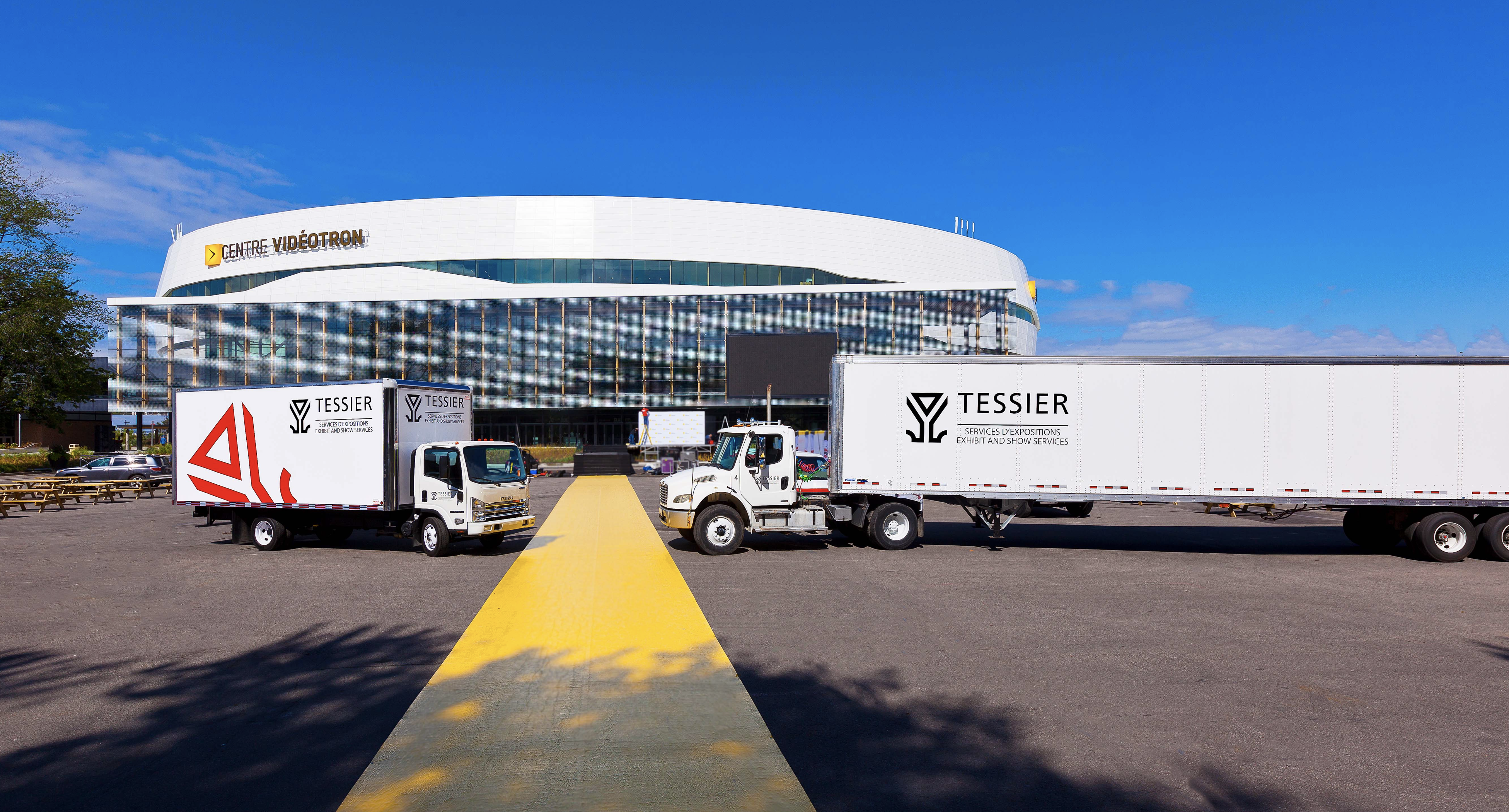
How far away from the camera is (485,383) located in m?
63.3

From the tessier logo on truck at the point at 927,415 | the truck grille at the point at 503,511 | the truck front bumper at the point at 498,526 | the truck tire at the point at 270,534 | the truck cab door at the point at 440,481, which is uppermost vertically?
the tessier logo on truck at the point at 927,415

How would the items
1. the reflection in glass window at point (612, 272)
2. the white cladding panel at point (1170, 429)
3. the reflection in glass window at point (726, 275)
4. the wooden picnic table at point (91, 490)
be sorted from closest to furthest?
the white cladding panel at point (1170, 429), the wooden picnic table at point (91, 490), the reflection in glass window at point (612, 272), the reflection in glass window at point (726, 275)

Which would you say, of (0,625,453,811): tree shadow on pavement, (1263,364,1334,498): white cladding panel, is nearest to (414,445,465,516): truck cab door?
(0,625,453,811): tree shadow on pavement

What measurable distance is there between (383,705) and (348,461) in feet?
30.5

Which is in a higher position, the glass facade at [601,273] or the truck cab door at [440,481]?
the glass facade at [601,273]

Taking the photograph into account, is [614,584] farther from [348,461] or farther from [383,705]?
[348,461]

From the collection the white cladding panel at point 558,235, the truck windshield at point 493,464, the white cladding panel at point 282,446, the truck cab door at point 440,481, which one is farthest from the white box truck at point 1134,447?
the white cladding panel at point 558,235

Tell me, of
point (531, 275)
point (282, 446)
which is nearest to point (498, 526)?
point (282, 446)

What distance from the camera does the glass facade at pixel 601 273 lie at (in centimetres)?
6400

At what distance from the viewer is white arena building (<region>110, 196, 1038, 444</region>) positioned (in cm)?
6222

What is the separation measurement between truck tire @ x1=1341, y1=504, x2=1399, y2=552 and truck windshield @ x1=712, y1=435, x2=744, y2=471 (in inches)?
458

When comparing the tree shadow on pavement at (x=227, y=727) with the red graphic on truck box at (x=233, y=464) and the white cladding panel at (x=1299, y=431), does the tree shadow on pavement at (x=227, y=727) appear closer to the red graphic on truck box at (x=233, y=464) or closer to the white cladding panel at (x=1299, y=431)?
the red graphic on truck box at (x=233, y=464)

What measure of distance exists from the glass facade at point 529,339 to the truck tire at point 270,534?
47.4m

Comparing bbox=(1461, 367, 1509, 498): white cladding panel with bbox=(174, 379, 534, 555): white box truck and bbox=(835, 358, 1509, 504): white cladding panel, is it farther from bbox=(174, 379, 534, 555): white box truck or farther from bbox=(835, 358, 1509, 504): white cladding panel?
bbox=(174, 379, 534, 555): white box truck
